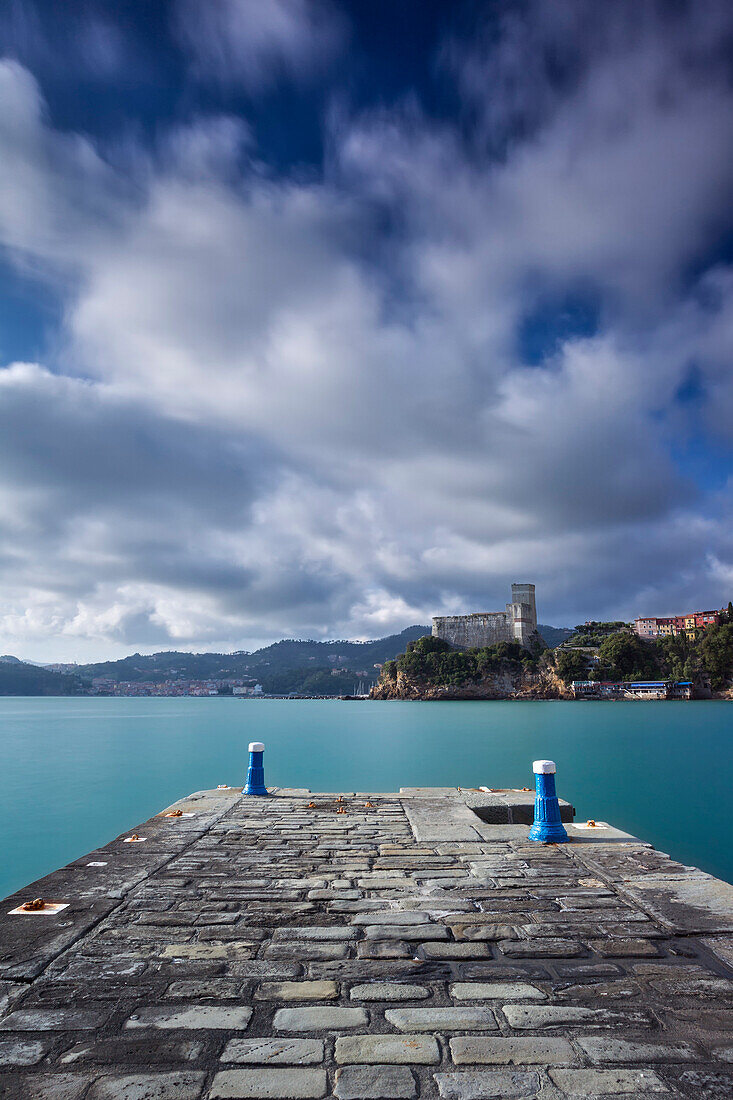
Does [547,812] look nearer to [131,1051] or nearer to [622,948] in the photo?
[622,948]

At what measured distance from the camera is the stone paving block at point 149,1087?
2824 millimetres

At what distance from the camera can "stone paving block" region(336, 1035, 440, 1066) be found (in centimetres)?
308

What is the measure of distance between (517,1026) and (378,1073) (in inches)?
33.6

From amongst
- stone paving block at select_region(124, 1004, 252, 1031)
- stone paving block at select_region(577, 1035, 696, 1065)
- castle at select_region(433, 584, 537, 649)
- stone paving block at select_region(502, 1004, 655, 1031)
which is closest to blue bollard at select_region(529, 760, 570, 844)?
stone paving block at select_region(502, 1004, 655, 1031)

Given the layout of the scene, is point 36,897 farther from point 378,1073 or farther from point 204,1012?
point 378,1073

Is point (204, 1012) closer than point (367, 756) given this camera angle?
Yes

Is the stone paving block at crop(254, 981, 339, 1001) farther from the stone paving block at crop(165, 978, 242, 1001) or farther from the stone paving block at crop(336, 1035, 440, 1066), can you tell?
the stone paving block at crop(336, 1035, 440, 1066)

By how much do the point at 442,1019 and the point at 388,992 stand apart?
40 centimetres

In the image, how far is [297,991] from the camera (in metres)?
3.79

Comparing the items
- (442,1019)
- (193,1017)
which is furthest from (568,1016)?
(193,1017)

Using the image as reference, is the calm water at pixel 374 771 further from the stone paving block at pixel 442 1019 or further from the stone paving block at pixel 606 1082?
the stone paving block at pixel 606 1082

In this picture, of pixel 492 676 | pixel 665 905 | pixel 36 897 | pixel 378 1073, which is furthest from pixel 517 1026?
pixel 492 676

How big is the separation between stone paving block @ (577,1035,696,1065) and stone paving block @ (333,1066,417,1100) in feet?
3.04

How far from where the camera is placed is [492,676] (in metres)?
112
